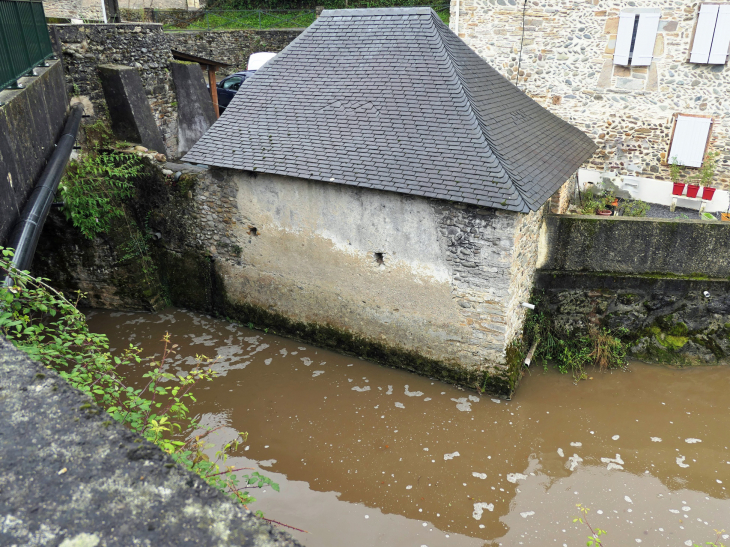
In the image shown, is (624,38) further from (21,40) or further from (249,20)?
(249,20)

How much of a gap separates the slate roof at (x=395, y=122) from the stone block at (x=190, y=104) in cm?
365

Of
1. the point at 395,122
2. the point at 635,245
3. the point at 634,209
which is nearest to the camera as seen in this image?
the point at 395,122

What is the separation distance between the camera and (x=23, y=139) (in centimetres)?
527

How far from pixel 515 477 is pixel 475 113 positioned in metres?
4.38

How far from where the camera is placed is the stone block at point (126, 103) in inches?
384

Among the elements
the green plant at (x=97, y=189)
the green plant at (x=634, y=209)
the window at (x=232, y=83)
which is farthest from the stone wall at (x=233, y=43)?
the green plant at (x=634, y=209)

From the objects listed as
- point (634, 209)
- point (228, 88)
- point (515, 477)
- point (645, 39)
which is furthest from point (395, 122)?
point (228, 88)

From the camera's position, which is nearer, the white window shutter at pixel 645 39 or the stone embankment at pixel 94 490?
the stone embankment at pixel 94 490

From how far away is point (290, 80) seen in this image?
845 centimetres

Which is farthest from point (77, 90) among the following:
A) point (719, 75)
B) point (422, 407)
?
point (719, 75)

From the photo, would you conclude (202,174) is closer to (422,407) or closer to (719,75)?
(422,407)

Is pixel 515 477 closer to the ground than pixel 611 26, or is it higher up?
closer to the ground

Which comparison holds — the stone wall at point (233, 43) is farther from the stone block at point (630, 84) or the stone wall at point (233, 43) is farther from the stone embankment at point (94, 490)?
the stone embankment at point (94, 490)

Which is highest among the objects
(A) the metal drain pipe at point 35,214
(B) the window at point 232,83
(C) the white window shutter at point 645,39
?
(C) the white window shutter at point 645,39
